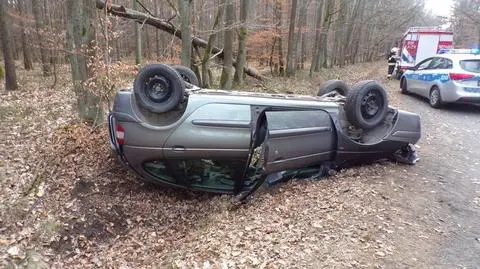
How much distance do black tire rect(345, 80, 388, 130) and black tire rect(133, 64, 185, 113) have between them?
2.70 meters

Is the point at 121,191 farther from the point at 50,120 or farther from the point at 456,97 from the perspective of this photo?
the point at 456,97

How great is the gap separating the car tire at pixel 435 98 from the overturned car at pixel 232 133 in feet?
23.9

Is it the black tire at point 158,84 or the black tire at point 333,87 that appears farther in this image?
the black tire at point 333,87

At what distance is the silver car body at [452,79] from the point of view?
1133 cm

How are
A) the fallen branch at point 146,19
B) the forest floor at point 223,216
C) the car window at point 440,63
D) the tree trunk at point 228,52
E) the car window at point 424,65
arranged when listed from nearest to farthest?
the forest floor at point 223,216, the fallen branch at point 146,19, the car window at point 440,63, the tree trunk at point 228,52, the car window at point 424,65

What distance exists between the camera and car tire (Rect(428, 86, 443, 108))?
1245 centimetres

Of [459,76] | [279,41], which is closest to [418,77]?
[459,76]

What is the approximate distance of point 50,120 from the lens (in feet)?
30.5

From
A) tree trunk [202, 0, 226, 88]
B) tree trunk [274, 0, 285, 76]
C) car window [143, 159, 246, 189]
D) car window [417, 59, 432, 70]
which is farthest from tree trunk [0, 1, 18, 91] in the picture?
car window [417, 59, 432, 70]

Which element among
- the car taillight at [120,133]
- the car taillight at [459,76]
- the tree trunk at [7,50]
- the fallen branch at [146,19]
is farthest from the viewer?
the tree trunk at [7,50]

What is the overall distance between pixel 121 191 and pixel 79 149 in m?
1.44

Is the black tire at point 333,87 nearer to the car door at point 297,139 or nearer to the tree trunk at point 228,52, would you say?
the car door at point 297,139

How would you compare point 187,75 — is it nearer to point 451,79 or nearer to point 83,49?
point 83,49

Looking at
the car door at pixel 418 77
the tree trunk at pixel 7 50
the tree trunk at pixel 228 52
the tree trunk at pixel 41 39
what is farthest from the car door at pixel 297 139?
the tree trunk at pixel 41 39
